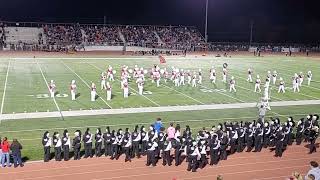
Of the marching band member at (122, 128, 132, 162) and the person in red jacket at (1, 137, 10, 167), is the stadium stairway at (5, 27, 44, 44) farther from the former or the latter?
the marching band member at (122, 128, 132, 162)

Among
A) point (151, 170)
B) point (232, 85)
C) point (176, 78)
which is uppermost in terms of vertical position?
point (176, 78)

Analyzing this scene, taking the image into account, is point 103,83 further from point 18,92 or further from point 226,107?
point 226,107

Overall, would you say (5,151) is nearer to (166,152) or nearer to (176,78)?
(166,152)

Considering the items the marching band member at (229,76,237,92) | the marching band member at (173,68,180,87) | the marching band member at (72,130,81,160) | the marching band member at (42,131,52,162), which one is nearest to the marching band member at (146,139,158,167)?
the marching band member at (72,130,81,160)

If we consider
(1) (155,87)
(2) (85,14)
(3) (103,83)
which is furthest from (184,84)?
(2) (85,14)

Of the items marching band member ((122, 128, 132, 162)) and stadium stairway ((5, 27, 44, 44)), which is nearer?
marching band member ((122, 128, 132, 162))

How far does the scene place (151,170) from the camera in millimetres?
13773

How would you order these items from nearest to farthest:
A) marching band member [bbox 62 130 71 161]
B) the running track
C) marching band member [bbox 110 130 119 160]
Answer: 1. the running track
2. marching band member [bbox 62 130 71 161]
3. marching band member [bbox 110 130 119 160]

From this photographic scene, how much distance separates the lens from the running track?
13133 millimetres

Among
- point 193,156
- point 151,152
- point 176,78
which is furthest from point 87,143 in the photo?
point 176,78

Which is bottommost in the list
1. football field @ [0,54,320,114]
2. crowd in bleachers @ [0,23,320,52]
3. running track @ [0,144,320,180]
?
running track @ [0,144,320,180]

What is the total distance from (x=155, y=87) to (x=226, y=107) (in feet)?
22.9

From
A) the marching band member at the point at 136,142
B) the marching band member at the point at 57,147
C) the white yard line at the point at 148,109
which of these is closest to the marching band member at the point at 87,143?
the marching band member at the point at 57,147

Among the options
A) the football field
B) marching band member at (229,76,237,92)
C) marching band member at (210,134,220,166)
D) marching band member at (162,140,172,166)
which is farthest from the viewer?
marching band member at (229,76,237,92)
